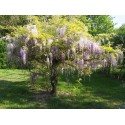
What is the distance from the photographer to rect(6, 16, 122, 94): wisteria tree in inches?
395

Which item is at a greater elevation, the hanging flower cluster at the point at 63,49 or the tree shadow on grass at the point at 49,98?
the hanging flower cluster at the point at 63,49

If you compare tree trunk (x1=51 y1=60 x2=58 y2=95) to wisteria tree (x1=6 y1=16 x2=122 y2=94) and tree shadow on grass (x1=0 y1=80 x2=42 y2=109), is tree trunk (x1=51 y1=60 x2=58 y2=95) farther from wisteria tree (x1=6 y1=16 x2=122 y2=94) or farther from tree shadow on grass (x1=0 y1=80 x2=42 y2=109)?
tree shadow on grass (x1=0 y1=80 x2=42 y2=109)

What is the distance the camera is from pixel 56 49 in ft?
32.9

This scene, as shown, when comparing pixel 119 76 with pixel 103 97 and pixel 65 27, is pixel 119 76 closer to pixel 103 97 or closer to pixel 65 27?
pixel 103 97

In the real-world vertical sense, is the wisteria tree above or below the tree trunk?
above

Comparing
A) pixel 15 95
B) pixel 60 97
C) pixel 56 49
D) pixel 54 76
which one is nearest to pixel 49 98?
pixel 60 97

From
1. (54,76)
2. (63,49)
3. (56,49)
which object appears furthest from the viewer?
(54,76)

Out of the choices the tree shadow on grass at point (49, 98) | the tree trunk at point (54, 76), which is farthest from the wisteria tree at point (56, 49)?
the tree shadow on grass at point (49, 98)

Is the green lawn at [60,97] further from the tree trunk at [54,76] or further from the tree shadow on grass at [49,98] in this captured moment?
the tree trunk at [54,76]

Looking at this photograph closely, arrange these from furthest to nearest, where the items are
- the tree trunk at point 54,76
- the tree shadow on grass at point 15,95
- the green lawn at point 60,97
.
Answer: the tree trunk at point 54,76 → the green lawn at point 60,97 → the tree shadow on grass at point 15,95

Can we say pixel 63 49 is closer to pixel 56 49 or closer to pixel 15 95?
pixel 56 49

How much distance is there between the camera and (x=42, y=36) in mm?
9961

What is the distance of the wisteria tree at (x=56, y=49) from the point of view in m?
10.0


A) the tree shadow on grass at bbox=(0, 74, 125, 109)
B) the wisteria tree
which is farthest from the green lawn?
the wisteria tree
